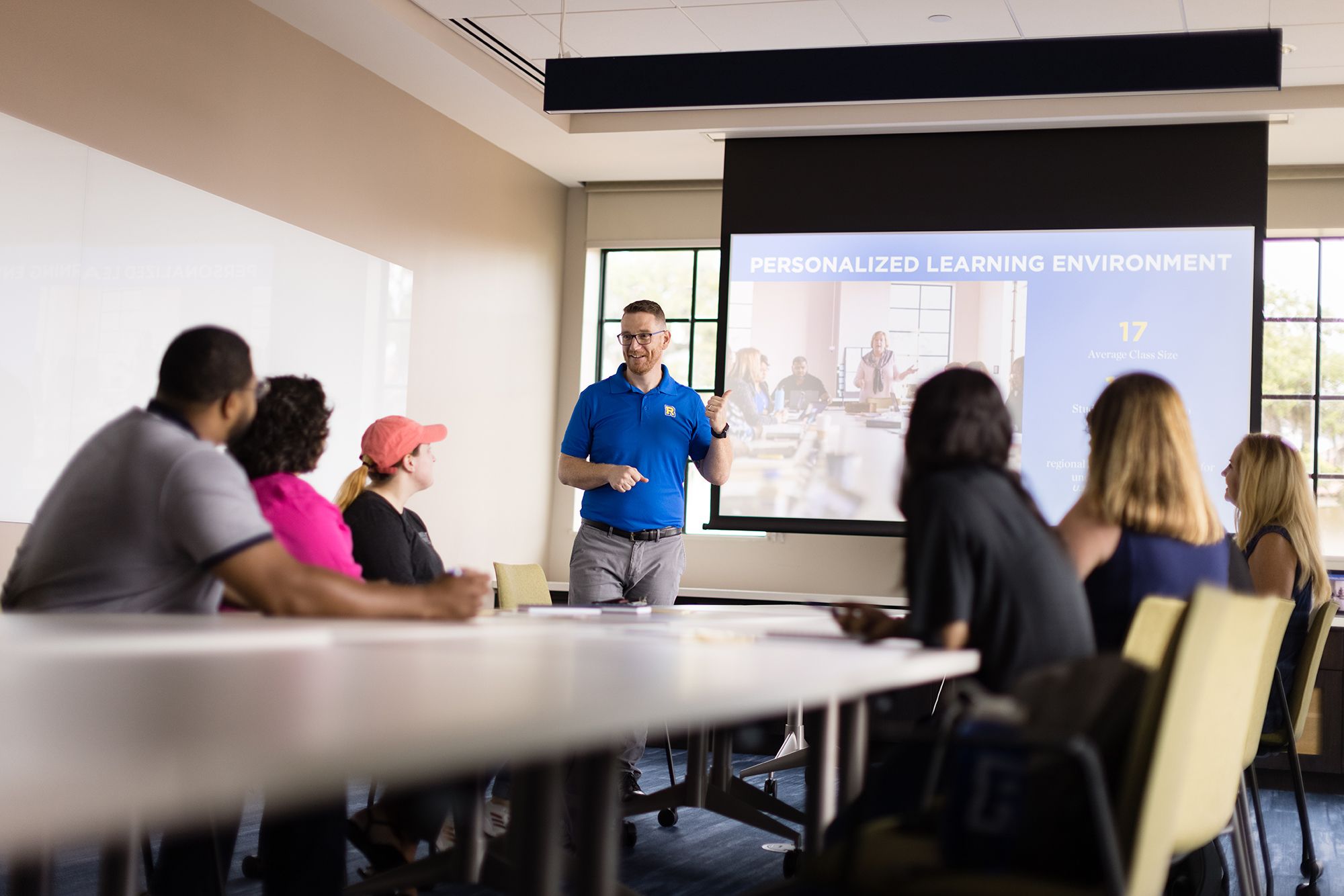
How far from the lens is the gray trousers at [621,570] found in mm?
4230

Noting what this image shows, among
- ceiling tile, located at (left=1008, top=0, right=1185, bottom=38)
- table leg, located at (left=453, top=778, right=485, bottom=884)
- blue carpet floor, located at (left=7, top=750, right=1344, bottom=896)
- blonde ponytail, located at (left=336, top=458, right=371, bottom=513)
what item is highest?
ceiling tile, located at (left=1008, top=0, right=1185, bottom=38)

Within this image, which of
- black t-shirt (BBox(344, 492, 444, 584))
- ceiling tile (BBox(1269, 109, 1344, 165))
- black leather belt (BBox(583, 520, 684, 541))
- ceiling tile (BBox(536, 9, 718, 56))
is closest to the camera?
black t-shirt (BBox(344, 492, 444, 584))

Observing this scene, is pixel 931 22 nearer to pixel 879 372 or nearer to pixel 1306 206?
pixel 879 372

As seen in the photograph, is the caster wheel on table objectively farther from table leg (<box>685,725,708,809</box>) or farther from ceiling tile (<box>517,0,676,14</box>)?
ceiling tile (<box>517,0,676,14</box>)

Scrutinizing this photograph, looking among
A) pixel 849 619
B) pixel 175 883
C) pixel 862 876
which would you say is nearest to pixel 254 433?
pixel 175 883

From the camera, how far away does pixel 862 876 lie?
5.16 ft

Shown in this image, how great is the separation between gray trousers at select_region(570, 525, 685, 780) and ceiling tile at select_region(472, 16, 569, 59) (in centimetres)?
243

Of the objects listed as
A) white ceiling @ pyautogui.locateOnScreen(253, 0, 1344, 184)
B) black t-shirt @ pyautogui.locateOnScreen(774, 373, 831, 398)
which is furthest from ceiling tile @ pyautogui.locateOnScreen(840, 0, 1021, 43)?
black t-shirt @ pyautogui.locateOnScreen(774, 373, 831, 398)

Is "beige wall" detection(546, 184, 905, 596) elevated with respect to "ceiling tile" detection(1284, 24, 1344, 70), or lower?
lower

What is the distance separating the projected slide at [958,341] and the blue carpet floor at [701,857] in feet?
5.84

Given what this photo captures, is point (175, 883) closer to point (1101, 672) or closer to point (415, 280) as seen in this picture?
point (1101, 672)

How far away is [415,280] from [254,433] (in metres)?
3.48

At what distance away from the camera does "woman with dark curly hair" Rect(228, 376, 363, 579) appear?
257 cm

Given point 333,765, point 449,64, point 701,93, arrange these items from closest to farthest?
point 333,765 → point 701,93 → point 449,64
